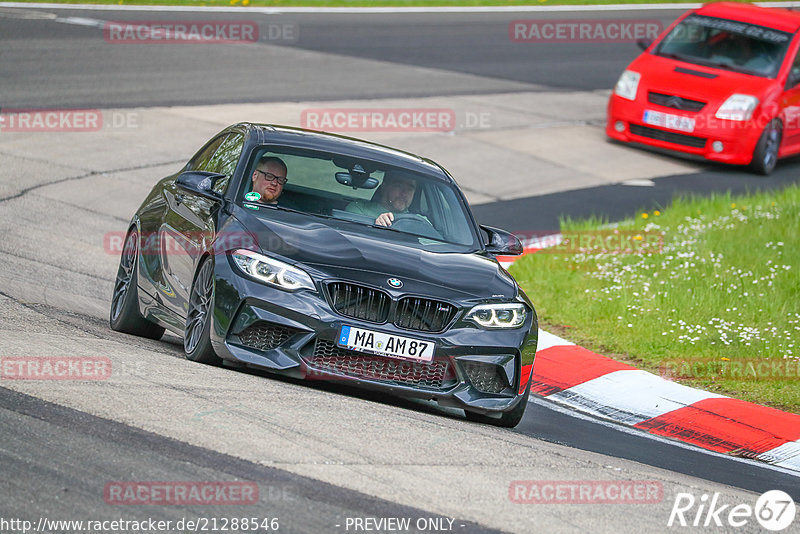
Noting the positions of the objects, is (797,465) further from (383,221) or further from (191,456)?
(191,456)

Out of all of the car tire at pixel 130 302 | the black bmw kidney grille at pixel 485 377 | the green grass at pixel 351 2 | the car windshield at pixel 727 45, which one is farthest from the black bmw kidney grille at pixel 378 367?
the green grass at pixel 351 2

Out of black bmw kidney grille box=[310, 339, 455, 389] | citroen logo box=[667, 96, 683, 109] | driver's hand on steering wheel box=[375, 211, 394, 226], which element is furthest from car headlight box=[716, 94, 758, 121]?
black bmw kidney grille box=[310, 339, 455, 389]

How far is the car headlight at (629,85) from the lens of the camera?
1864 cm

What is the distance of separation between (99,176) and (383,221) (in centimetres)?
707

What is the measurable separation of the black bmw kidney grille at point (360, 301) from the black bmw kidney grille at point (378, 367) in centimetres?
21

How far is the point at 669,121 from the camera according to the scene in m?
18.3

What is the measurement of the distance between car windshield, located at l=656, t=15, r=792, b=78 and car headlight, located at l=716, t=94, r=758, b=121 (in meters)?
0.83

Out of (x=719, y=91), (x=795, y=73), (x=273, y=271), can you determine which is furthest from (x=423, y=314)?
(x=795, y=73)

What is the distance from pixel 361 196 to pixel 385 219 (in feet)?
0.94

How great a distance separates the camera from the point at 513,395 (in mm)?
7352

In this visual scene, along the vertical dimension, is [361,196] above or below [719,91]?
above

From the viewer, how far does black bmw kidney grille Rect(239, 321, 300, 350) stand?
22.8ft

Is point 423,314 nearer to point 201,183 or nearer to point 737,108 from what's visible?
point 201,183

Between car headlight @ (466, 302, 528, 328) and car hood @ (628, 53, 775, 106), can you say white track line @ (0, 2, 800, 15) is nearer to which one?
car hood @ (628, 53, 775, 106)
